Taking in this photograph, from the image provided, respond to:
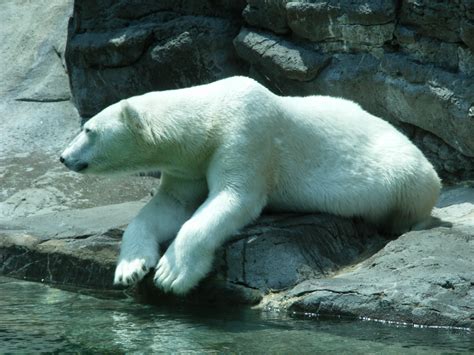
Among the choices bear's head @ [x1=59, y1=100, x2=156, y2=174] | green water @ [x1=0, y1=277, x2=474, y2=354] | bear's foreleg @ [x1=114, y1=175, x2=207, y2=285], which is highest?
bear's head @ [x1=59, y1=100, x2=156, y2=174]

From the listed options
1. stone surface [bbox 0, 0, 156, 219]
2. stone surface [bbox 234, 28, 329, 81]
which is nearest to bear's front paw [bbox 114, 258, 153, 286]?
stone surface [bbox 0, 0, 156, 219]

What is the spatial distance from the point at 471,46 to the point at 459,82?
34 cm

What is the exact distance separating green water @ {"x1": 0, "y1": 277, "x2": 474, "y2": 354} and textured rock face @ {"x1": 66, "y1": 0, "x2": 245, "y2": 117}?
13.7 ft

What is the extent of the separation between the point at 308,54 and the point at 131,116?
299 cm

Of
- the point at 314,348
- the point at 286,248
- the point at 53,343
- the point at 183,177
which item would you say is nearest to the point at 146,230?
the point at 183,177

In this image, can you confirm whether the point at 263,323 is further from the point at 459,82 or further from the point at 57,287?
the point at 459,82

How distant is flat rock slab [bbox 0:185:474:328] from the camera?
16.7 feet

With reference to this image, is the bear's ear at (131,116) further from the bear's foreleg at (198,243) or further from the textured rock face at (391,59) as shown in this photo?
the textured rock face at (391,59)

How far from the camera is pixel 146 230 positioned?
5961mm

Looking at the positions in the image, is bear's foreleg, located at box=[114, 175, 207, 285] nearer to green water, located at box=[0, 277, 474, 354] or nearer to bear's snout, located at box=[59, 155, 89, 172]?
green water, located at box=[0, 277, 474, 354]

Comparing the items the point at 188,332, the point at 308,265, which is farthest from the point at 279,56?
the point at 188,332

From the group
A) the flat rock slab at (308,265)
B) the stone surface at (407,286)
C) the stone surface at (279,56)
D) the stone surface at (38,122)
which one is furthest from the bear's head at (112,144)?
the stone surface at (279,56)

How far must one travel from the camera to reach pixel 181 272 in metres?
5.48

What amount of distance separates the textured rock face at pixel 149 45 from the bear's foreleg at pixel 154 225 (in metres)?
3.20
